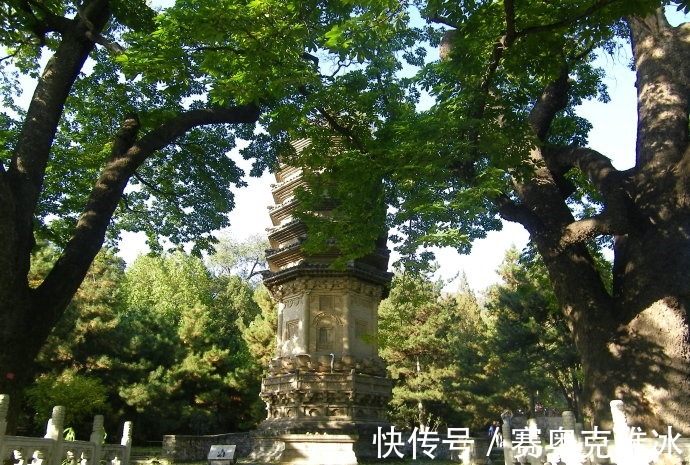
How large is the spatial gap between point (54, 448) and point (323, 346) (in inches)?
448

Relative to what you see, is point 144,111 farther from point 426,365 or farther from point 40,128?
point 426,365

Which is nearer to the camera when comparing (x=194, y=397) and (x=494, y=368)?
(x=194, y=397)

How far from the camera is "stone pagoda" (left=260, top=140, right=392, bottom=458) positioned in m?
15.8

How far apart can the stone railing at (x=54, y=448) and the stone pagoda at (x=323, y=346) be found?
8.09m

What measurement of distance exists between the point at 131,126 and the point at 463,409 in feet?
73.0

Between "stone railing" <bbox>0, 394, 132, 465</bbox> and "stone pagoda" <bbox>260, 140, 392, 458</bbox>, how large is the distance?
8091 mm

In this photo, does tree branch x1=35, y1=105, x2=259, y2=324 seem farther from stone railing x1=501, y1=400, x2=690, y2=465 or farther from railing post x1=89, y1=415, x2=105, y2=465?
stone railing x1=501, y1=400, x2=690, y2=465

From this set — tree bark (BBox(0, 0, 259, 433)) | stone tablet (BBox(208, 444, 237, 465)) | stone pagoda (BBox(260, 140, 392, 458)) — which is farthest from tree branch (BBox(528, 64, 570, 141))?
stone tablet (BBox(208, 444, 237, 465))

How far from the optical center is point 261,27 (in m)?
7.95

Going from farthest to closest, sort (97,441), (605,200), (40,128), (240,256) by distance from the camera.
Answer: (240,256) → (605,200) → (40,128) → (97,441)

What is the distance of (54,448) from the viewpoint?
A: 19.1 ft

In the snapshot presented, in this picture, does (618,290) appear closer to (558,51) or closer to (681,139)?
(681,139)

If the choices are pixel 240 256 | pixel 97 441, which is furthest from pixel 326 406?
pixel 240 256

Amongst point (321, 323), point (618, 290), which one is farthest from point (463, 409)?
point (618, 290)
